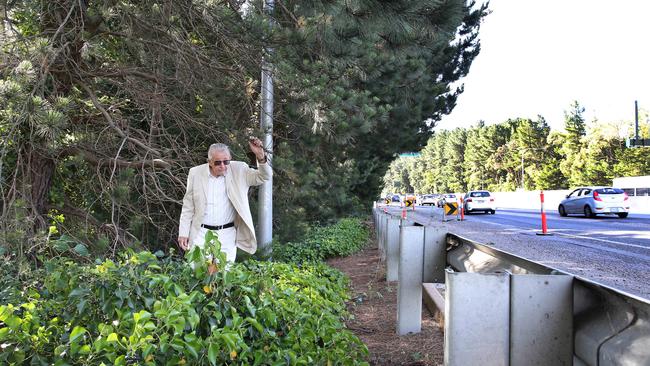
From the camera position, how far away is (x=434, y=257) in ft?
14.6

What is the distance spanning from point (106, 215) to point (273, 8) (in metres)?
2.95

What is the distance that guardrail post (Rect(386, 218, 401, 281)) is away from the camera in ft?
23.1

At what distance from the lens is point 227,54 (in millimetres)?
5648

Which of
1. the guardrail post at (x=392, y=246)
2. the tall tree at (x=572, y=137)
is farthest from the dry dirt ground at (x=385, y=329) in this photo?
the tall tree at (x=572, y=137)

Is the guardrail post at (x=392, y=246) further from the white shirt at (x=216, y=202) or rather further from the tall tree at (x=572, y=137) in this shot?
the tall tree at (x=572, y=137)

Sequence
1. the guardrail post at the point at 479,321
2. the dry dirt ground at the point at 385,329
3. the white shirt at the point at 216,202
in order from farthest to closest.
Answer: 1. the white shirt at the point at 216,202
2. the dry dirt ground at the point at 385,329
3. the guardrail post at the point at 479,321

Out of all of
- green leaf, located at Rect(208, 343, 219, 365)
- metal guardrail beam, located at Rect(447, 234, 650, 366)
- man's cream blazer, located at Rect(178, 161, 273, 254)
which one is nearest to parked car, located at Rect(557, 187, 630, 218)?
man's cream blazer, located at Rect(178, 161, 273, 254)

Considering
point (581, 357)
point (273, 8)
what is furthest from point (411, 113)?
point (581, 357)

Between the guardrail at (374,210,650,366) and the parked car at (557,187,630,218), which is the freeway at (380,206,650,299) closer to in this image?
the guardrail at (374,210,650,366)

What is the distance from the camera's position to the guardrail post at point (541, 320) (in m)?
2.09

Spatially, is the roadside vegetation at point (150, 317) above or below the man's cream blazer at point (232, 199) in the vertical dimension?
below

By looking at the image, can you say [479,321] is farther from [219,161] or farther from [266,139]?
[266,139]

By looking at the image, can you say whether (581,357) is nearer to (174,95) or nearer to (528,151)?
(174,95)

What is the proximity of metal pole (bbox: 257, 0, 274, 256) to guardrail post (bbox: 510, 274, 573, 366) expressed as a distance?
376cm
